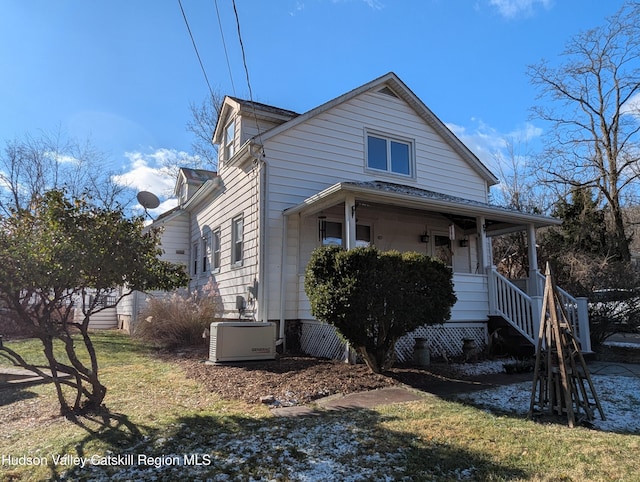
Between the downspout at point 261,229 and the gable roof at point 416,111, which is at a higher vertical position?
the gable roof at point 416,111

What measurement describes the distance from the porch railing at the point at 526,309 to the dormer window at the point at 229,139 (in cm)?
784

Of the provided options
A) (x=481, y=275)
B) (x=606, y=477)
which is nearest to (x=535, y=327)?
(x=481, y=275)

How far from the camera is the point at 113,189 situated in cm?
2464

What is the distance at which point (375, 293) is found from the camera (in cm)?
639

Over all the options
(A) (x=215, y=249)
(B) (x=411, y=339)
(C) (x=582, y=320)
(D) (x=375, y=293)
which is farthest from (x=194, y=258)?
(C) (x=582, y=320)

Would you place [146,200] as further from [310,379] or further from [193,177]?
[310,379]

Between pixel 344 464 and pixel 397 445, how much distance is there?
613 mm

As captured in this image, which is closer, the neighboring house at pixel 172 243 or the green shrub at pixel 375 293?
the green shrub at pixel 375 293

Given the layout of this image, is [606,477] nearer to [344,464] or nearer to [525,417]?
[525,417]

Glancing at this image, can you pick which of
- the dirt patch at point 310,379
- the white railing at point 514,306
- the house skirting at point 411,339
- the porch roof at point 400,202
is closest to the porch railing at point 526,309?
the white railing at point 514,306

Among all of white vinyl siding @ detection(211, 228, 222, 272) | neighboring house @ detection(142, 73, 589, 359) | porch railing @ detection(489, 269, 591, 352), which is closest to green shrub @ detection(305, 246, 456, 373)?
neighboring house @ detection(142, 73, 589, 359)

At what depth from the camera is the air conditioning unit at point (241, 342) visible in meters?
8.02

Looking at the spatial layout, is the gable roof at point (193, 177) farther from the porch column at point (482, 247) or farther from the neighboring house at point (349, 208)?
the porch column at point (482, 247)

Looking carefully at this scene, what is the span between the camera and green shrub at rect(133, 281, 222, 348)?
10.5 meters
